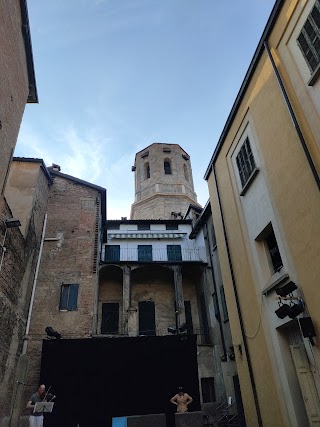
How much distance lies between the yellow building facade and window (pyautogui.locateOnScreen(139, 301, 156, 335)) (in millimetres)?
9373

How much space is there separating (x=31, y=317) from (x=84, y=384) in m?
4.12

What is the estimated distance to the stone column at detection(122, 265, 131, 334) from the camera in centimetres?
1712

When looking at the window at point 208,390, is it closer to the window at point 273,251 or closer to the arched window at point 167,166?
the window at point 273,251

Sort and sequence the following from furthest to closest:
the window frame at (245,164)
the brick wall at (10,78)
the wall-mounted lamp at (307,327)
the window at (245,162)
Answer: the brick wall at (10,78)
the window at (245,162)
the window frame at (245,164)
the wall-mounted lamp at (307,327)

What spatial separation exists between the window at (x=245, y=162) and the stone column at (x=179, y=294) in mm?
9978

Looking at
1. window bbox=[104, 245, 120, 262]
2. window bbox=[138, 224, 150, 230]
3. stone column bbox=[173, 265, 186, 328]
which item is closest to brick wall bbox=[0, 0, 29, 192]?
stone column bbox=[173, 265, 186, 328]

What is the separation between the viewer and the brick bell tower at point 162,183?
107 ft

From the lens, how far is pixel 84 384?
1248 cm

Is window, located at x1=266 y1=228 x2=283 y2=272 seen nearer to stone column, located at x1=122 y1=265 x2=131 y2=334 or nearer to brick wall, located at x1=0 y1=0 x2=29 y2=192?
brick wall, located at x1=0 y1=0 x2=29 y2=192

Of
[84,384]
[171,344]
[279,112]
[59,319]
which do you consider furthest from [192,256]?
[279,112]

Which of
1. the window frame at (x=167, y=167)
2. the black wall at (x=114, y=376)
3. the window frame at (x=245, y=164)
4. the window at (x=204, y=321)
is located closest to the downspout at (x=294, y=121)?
the window frame at (x=245, y=164)

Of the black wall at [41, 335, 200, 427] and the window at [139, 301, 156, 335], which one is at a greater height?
the window at [139, 301, 156, 335]

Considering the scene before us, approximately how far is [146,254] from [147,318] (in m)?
4.47

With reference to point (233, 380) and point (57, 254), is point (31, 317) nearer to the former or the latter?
point (57, 254)
